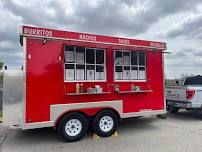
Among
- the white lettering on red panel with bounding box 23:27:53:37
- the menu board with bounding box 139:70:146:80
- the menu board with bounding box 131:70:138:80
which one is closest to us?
the white lettering on red panel with bounding box 23:27:53:37

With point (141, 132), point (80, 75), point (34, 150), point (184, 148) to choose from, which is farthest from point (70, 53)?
point (184, 148)

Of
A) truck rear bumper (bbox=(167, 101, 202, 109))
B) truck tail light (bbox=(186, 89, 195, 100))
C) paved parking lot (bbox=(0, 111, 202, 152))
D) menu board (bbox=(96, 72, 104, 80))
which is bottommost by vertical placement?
paved parking lot (bbox=(0, 111, 202, 152))

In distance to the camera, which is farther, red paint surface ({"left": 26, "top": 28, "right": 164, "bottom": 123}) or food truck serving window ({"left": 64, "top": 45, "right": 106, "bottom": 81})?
food truck serving window ({"left": 64, "top": 45, "right": 106, "bottom": 81})

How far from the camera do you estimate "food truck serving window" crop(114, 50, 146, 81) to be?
8773 millimetres

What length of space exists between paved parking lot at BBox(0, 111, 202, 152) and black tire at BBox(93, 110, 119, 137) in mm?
240

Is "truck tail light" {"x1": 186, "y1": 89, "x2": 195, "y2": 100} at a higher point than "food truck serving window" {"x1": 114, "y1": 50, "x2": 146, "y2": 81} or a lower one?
lower

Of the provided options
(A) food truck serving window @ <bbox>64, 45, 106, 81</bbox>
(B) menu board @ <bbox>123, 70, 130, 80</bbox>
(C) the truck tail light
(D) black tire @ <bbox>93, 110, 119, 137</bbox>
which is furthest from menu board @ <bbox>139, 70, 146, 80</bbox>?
(C) the truck tail light

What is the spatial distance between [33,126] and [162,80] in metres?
4.93

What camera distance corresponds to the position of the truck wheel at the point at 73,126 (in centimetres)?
754

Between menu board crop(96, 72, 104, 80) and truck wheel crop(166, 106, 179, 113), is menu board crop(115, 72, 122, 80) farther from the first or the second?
truck wheel crop(166, 106, 179, 113)

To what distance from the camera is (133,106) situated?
888 cm

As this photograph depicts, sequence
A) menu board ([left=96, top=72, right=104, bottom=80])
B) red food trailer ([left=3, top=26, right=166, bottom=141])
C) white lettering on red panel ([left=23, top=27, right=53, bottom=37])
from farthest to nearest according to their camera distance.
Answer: menu board ([left=96, top=72, right=104, bottom=80])
red food trailer ([left=3, top=26, right=166, bottom=141])
white lettering on red panel ([left=23, top=27, right=53, bottom=37])

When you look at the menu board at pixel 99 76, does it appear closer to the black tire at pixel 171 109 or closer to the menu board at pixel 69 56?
the menu board at pixel 69 56

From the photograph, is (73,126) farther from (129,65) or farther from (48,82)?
(129,65)
